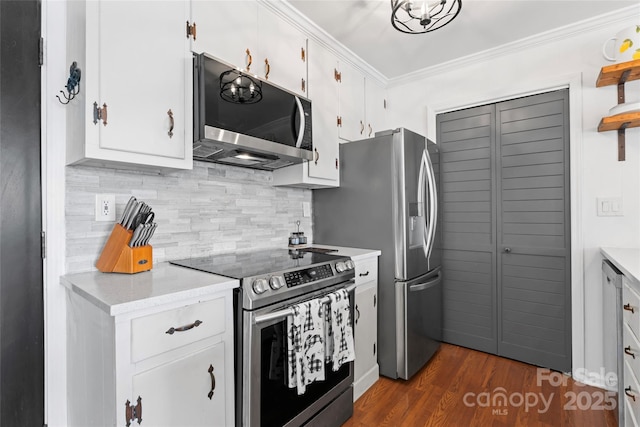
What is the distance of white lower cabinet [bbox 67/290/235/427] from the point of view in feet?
3.37

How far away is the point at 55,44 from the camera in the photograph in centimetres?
140

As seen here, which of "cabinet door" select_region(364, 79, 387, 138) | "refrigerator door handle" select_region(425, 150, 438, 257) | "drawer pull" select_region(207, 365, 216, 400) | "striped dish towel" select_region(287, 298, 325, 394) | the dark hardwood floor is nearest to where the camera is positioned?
"drawer pull" select_region(207, 365, 216, 400)

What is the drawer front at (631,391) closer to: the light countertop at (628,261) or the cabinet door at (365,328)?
the light countertop at (628,261)

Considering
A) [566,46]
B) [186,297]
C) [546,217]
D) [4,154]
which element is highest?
[566,46]

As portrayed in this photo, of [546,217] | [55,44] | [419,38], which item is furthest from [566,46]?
[55,44]

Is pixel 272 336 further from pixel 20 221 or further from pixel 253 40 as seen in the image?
pixel 253 40

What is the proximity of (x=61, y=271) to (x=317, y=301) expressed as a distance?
1155 mm

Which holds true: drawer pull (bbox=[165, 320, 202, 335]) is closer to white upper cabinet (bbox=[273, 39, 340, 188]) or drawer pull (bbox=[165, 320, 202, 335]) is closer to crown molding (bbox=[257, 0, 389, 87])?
white upper cabinet (bbox=[273, 39, 340, 188])

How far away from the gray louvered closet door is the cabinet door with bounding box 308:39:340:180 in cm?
113

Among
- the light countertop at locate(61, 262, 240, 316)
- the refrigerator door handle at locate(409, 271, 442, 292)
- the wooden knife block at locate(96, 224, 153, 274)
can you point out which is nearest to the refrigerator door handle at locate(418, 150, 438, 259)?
the refrigerator door handle at locate(409, 271, 442, 292)

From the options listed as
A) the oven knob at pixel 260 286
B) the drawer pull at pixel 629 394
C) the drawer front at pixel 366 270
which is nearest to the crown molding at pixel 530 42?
the drawer front at pixel 366 270

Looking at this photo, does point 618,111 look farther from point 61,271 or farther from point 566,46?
point 61,271

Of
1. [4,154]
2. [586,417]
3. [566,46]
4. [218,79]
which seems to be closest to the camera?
[4,154]

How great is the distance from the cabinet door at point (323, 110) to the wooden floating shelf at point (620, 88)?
1.79m
